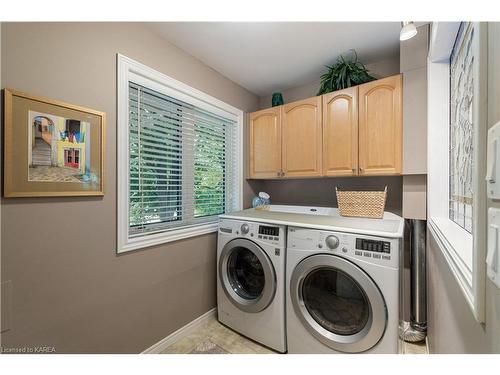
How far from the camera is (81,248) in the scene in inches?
46.8

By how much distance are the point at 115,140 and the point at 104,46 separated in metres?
0.57

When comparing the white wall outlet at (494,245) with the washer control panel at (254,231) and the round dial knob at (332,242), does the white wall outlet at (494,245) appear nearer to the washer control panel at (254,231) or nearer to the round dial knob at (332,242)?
the round dial knob at (332,242)

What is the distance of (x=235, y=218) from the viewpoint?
5.93ft

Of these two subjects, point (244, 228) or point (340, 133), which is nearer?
point (244, 228)

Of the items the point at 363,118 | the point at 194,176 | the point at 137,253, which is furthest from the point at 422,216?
the point at 137,253

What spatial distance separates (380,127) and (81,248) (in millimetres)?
2226

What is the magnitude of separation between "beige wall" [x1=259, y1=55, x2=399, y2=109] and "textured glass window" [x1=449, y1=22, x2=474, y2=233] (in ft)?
2.19

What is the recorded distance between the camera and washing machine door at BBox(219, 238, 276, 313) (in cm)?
159

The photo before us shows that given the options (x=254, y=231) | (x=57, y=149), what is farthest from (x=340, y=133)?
(x=57, y=149)

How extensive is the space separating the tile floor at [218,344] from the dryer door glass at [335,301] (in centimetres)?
54

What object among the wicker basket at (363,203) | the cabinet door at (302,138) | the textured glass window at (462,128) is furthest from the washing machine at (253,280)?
the textured glass window at (462,128)

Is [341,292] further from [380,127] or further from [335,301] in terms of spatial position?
[380,127]

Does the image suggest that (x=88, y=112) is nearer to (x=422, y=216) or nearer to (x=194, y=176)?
(x=194, y=176)

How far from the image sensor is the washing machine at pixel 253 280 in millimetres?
1556
